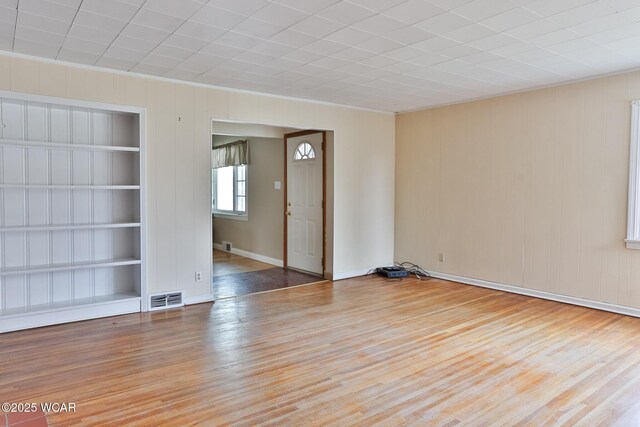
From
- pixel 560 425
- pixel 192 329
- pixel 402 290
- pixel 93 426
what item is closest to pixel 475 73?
pixel 402 290

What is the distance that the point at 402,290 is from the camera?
18.3ft

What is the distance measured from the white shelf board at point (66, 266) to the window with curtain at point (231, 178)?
3519mm

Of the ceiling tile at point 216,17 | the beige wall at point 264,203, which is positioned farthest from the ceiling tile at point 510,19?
the beige wall at point 264,203

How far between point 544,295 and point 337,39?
3.89 metres

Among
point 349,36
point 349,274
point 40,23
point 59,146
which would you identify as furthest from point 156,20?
point 349,274

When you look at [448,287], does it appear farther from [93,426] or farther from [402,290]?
[93,426]

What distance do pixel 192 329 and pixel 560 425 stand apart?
302 centimetres

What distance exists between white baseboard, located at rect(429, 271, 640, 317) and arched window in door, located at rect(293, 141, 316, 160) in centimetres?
256

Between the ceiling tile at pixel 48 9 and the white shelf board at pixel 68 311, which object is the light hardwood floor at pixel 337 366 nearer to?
the white shelf board at pixel 68 311

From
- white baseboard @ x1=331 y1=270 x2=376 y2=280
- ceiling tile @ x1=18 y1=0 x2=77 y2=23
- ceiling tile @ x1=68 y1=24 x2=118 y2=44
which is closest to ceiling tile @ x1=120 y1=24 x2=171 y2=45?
ceiling tile @ x1=68 y1=24 x2=118 y2=44

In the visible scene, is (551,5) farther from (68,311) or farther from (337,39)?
(68,311)

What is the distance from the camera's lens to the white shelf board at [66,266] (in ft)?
12.4

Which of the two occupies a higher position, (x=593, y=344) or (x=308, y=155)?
(x=308, y=155)

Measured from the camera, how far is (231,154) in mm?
8461
